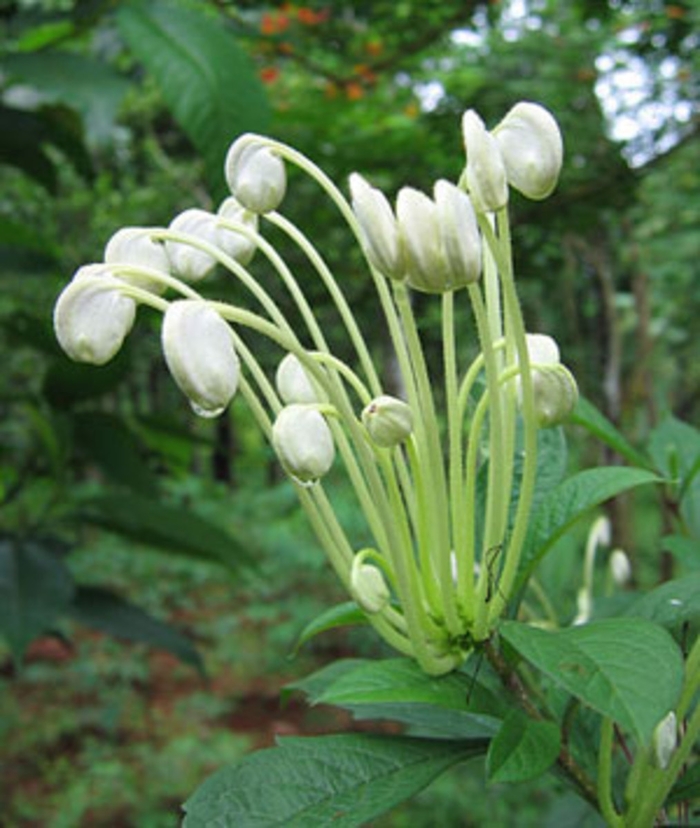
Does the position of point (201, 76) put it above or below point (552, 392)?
above

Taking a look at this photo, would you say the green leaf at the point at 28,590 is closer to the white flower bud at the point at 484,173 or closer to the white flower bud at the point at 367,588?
the white flower bud at the point at 367,588

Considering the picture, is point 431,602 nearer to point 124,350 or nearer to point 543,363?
point 543,363

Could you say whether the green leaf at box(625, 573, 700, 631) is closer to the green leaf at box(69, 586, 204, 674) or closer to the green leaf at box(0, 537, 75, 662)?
the green leaf at box(0, 537, 75, 662)

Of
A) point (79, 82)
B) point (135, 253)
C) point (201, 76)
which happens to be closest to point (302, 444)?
point (135, 253)

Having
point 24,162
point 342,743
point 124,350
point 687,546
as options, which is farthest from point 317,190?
point 342,743

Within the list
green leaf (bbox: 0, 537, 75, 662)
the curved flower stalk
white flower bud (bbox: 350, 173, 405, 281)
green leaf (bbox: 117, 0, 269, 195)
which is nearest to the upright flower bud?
the curved flower stalk

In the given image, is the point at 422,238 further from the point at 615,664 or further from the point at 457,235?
the point at 615,664
